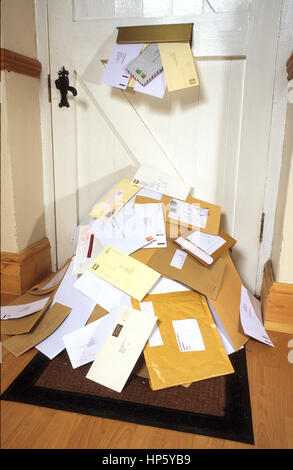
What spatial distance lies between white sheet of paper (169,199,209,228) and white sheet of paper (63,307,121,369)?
1.47 ft

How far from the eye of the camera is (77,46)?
1.52 meters

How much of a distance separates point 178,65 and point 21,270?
3.36ft

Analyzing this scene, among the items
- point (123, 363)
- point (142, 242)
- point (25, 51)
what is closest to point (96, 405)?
point (123, 363)

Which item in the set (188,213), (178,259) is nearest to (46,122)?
(188,213)

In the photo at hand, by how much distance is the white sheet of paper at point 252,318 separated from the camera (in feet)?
4.23

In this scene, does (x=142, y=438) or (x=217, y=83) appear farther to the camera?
(x=217, y=83)

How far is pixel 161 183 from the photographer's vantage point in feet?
5.04

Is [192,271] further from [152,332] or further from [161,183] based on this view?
[161,183]

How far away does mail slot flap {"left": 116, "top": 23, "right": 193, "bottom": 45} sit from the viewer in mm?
1381

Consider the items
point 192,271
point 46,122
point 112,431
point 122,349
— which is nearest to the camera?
point 112,431

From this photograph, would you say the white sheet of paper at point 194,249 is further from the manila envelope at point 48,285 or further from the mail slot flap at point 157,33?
Answer: the mail slot flap at point 157,33

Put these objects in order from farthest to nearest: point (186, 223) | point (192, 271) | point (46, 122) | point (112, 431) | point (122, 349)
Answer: point (46, 122)
point (186, 223)
point (192, 271)
point (122, 349)
point (112, 431)

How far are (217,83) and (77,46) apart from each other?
597 millimetres

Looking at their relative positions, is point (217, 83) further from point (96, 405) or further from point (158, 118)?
point (96, 405)
